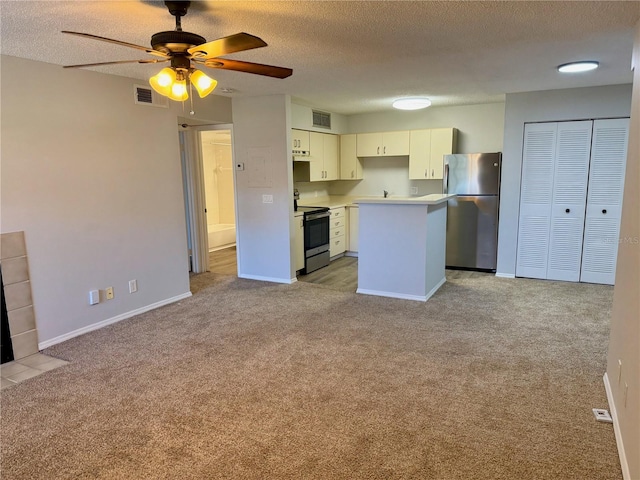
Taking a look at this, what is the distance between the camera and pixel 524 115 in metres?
5.12

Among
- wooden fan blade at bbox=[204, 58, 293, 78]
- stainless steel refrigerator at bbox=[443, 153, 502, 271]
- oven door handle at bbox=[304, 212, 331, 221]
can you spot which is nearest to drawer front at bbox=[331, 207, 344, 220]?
oven door handle at bbox=[304, 212, 331, 221]

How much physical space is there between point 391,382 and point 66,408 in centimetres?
211

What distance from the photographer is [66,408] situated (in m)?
2.60

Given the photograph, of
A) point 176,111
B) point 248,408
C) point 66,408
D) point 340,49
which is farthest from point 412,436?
point 176,111

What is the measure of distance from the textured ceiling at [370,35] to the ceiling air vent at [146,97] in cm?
14

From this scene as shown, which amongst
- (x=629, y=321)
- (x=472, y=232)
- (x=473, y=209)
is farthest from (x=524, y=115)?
(x=629, y=321)

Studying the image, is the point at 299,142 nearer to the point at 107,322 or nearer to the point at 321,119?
the point at 321,119

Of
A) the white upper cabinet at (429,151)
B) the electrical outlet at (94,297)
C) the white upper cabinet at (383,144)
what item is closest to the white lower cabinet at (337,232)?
the white upper cabinet at (383,144)

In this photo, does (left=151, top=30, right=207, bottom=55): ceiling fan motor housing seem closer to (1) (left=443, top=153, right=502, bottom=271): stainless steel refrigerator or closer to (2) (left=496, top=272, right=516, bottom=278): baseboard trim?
(1) (left=443, top=153, right=502, bottom=271): stainless steel refrigerator

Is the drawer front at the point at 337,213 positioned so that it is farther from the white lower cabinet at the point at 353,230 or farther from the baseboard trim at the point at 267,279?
the baseboard trim at the point at 267,279

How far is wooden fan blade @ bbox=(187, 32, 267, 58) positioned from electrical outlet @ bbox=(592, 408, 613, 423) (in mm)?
2741

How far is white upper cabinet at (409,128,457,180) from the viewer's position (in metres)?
6.18

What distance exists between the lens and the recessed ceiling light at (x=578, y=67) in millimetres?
3635

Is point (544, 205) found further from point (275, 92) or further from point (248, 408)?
point (248, 408)
